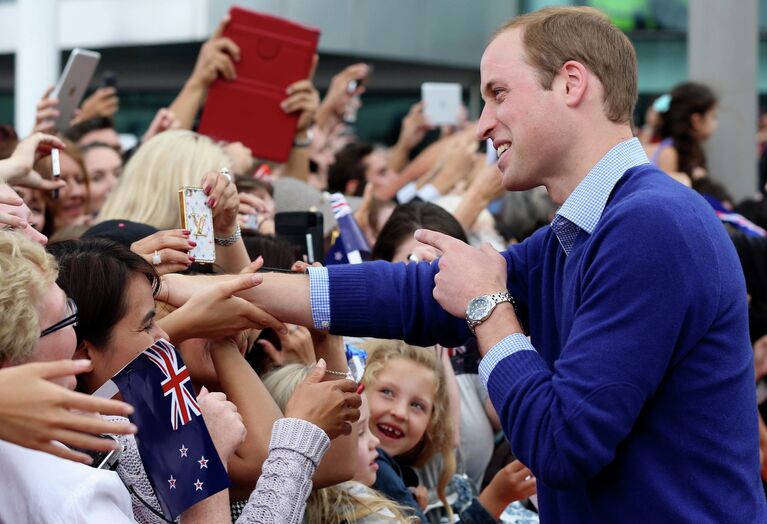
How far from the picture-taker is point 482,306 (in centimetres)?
271

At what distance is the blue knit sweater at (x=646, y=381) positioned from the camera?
96.6 inches

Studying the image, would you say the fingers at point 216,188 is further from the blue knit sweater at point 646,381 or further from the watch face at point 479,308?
the blue knit sweater at point 646,381

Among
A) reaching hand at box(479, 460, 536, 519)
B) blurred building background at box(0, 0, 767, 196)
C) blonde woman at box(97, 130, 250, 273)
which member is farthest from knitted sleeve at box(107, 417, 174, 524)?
blurred building background at box(0, 0, 767, 196)

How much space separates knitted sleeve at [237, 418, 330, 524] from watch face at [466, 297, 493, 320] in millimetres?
546

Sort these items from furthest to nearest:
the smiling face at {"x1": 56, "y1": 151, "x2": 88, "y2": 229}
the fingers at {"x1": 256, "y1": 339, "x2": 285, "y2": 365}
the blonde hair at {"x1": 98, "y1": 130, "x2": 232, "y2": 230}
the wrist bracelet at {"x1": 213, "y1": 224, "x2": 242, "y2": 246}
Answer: the smiling face at {"x1": 56, "y1": 151, "x2": 88, "y2": 229}
the blonde hair at {"x1": 98, "y1": 130, "x2": 232, "y2": 230}
the fingers at {"x1": 256, "y1": 339, "x2": 285, "y2": 365}
the wrist bracelet at {"x1": 213, "y1": 224, "x2": 242, "y2": 246}

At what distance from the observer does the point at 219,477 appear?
265 centimetres

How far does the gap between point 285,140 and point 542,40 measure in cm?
334

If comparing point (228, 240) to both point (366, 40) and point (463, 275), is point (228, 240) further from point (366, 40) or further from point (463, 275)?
point (366, 40)

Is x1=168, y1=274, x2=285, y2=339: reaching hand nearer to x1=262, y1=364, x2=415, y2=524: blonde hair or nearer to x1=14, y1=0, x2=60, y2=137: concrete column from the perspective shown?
x1=262, y1=364, x2=415, y2=524: blonde hair

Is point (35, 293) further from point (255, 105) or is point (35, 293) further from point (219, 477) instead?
point (255, 105)

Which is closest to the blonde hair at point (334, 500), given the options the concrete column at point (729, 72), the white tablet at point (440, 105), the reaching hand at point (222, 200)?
the reaching hand at point (222, 200)

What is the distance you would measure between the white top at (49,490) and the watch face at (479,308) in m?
0.90

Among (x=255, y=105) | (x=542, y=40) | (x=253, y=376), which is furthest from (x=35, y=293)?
(x=255, y=105)

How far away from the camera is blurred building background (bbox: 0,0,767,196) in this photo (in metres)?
17.2
